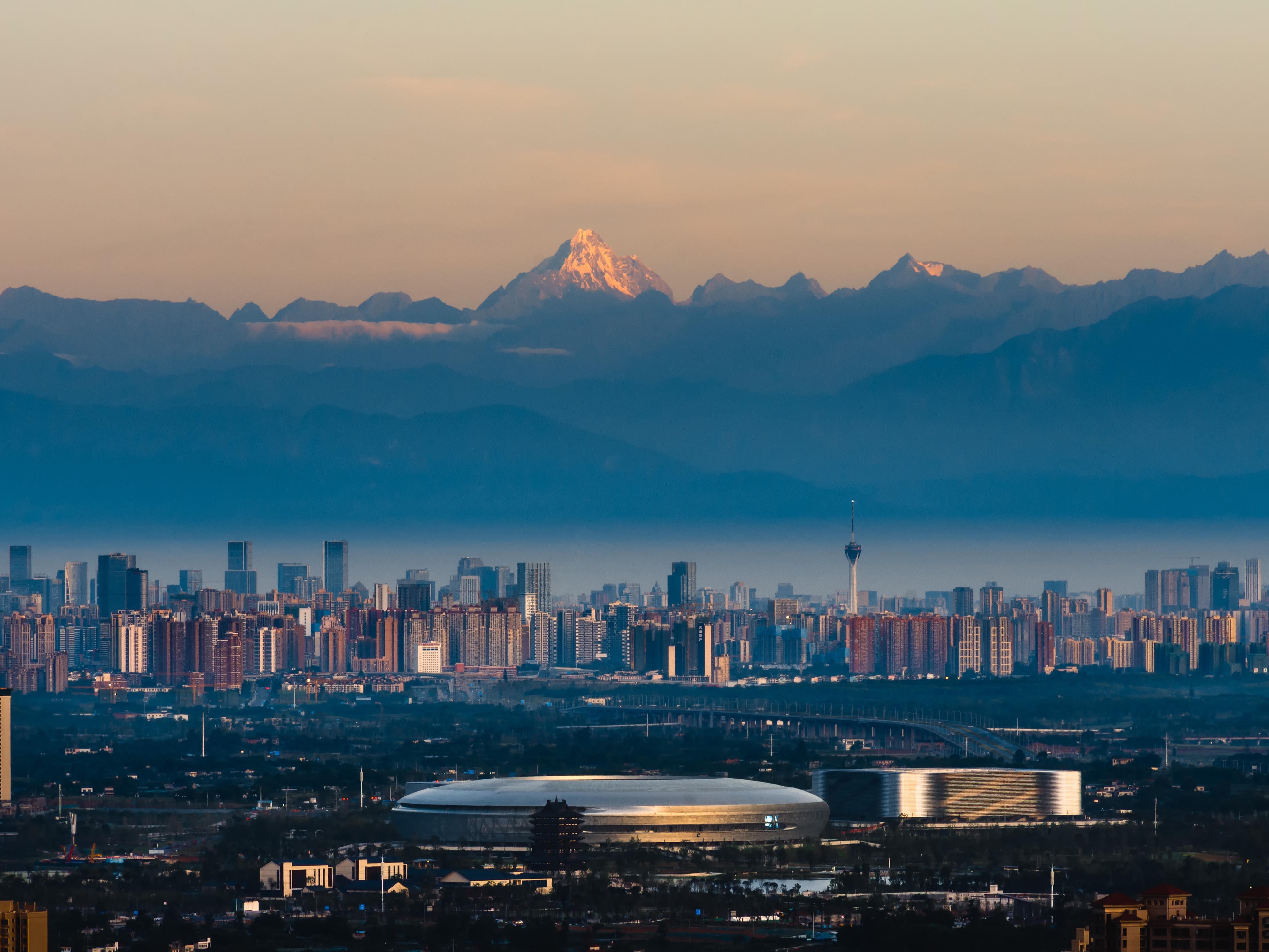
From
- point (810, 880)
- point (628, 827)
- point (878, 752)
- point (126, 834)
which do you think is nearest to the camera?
point (810, 880)

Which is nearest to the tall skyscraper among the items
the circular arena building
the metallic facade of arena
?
the circular arena building

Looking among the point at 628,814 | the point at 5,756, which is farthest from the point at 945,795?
the point at 5,756

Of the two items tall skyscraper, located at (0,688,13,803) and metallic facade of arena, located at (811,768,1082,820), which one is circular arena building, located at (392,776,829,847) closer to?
metallic facade of arena, located at (811,768,1082,820)

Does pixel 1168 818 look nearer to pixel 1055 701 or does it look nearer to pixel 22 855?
pixel 22 855

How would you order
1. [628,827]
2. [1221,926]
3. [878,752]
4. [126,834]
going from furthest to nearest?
[878,752] < [126,834] < [628,827] < [1221,926]

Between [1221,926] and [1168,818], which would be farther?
[1168,818]

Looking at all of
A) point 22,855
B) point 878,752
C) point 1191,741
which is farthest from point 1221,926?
point 1191,741

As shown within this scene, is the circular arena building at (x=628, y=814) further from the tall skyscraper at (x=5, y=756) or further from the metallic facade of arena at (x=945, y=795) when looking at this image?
the tall skyscraper at (x=5, y=756)
